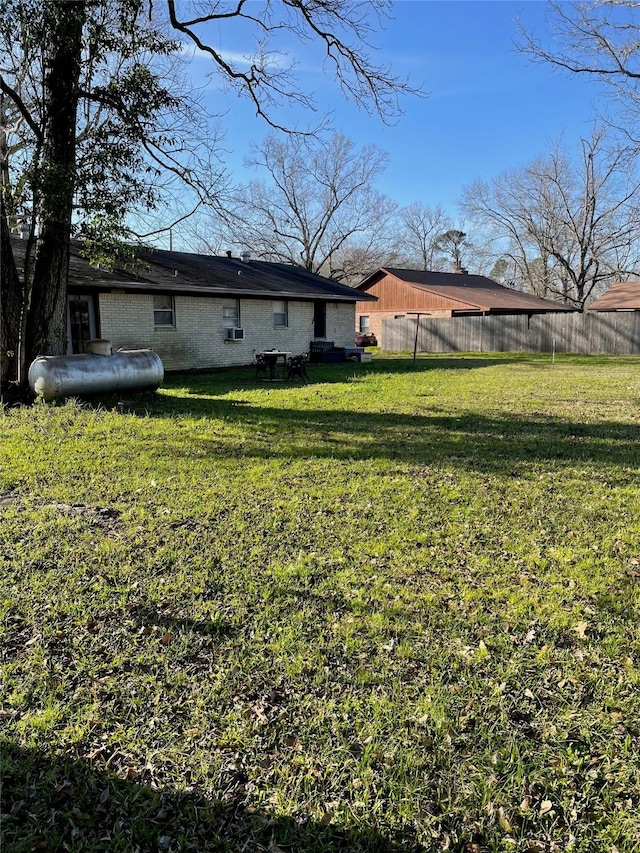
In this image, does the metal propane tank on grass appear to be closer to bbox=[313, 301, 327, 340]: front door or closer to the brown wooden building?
bbox=[313, 301, 327, 340]: front door

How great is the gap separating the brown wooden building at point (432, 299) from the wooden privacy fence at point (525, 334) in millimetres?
3475

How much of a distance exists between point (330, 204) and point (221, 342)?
27511mm

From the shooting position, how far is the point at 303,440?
758 centimetres

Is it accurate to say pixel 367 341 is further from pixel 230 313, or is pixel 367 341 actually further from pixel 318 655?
pixel 318 655

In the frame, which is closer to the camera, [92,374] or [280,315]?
[92,374]

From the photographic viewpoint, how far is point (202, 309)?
17219 mm

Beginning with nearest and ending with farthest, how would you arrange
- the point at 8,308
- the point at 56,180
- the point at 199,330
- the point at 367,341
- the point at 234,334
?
the point at 56,180 → the point at 8,308 → the point at 199,330 → the point at 234,334 → the point at 367,341

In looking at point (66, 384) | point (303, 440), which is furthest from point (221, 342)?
point (303, 440)

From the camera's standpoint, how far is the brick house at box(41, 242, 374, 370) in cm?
1463

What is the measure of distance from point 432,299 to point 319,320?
13.5m

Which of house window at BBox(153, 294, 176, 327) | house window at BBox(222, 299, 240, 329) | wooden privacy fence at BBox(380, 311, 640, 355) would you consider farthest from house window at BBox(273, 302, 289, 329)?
wooden privacy fence at BBox(380, 311, 640, 355)

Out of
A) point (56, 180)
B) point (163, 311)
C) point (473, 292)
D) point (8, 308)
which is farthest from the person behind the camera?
point (473, 292)

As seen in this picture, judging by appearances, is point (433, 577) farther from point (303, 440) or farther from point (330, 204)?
point (330, 204)

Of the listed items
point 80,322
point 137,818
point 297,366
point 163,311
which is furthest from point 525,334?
point 137,818
